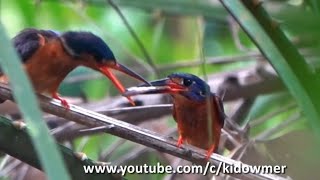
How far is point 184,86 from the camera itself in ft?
3.69

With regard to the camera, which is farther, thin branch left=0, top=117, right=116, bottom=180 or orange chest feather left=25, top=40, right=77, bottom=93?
orange chest feather left=25, top=40, right=77, bottom=93

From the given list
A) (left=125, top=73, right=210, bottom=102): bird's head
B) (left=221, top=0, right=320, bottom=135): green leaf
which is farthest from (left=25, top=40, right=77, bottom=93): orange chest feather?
(left=221, top=0, right=320, bottom=135): green leaf

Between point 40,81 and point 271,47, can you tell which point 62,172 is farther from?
point 40,81

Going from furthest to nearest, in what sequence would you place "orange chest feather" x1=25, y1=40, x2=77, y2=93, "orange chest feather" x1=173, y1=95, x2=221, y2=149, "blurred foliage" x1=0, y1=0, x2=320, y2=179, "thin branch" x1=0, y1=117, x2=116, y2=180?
"blurred foliage" x1=0, y1=0, x2=320, y2=179 → "orange chest feather" x1=173, y1=95, x2=221, y2=149 → "orange chest feather" x1=25, y1=40, x2=77, y2=93 → "thin branch" x1=0, y1=117, x2=116, y2=180

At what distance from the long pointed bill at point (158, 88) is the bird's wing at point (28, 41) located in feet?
0.65

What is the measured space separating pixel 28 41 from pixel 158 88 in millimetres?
293

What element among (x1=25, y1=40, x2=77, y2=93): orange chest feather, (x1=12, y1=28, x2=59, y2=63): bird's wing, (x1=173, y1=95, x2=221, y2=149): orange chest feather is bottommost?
(x1=173, y1=95, x2=221, y2=149): orange chest feather

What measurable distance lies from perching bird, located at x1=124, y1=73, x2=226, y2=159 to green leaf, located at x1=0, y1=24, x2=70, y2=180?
634 millimetres

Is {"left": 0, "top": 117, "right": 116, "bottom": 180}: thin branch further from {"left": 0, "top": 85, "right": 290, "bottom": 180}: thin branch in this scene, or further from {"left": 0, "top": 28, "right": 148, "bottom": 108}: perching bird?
{"left": 0, "top": 28, "right": 148, "bottom": 108}: perching bird

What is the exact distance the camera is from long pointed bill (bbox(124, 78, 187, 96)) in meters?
0.74

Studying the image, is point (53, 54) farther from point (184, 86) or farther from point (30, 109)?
point (30, 109)

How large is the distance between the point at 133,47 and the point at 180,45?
173mm

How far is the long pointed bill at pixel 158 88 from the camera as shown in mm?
742

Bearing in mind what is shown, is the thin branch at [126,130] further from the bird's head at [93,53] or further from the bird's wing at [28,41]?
the bird's wing at [28,41]
